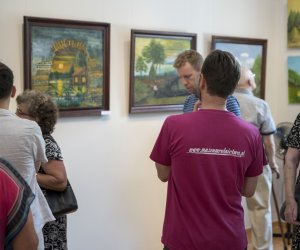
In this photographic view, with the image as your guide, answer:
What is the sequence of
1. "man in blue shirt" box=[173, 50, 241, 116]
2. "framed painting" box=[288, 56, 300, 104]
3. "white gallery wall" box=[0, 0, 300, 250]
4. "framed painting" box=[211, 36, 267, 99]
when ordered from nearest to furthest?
"man in blue shirt" box=[173, 50, 241, 116] < "white gallery wall" box=[0, 0, 300, 250] < "framed painting" box=[211, 36, 267, 99] < "framed painting" box=[288, 56, 300, 104]

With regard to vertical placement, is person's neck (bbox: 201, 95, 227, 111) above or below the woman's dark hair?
above

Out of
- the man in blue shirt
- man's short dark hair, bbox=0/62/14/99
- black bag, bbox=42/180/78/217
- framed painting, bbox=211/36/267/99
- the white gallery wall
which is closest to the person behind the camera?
man's short dark hair, bbox=0/62/14/99

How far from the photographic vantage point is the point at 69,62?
9.60 feet

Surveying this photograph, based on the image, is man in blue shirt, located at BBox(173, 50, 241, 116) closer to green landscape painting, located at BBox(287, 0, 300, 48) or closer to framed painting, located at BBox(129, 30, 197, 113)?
framed painting, located at BBox(129, 30, 197, 113)

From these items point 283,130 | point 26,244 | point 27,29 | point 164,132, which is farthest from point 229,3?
point 26,244

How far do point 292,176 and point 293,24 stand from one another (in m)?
2.52

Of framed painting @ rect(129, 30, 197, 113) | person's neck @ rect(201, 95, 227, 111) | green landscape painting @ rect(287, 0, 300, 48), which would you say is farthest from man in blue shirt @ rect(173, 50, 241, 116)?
green landscape painting @ rect(287, 0, 300, 48)

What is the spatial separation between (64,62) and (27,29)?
32 cm

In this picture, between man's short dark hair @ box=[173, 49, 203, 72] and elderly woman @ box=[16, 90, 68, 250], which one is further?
man's short dark hair @ box=[173, 49, 203, 72]

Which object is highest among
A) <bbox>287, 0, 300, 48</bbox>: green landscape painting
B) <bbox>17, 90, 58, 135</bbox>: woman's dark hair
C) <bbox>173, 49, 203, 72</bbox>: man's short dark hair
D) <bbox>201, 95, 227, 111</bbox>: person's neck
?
<bbox>287, 0, 300, 48</bbox>: green landscape painting

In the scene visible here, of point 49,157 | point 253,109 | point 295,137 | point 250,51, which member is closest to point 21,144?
point 49,157

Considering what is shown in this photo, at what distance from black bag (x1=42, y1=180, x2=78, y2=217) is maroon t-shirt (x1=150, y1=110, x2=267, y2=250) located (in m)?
0.67

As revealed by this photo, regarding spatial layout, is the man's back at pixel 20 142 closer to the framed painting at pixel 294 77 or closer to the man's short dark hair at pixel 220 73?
the man's short dark hair at pixel 220 73

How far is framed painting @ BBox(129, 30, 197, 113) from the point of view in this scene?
327cm
